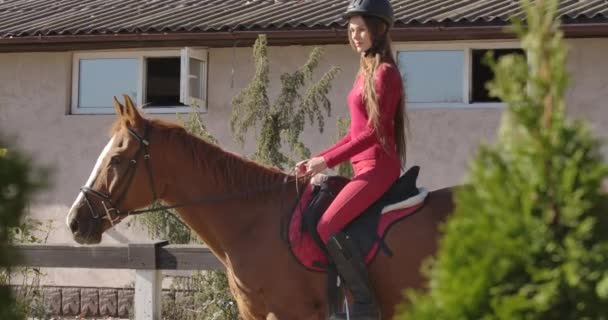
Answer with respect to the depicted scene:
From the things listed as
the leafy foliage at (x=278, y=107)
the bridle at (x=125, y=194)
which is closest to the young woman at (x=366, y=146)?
the bridle at (x=125, y=194)

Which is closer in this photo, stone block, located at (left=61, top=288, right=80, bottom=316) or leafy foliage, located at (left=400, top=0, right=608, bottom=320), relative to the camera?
leafy foliage, located at (left=400, top=0, right=608, bottom=320)

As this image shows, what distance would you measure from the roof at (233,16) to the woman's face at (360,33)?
5.54 m

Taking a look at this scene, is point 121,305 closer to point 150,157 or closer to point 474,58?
point 474,58

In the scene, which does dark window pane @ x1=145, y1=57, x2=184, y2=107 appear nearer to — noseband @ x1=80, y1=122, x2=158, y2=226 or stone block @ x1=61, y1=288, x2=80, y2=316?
stone block @ x1=61, y1=288, x2=80, y2=316

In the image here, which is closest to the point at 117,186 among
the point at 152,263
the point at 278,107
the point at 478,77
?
the point at 152,263

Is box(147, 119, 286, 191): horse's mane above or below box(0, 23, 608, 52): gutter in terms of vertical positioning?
below

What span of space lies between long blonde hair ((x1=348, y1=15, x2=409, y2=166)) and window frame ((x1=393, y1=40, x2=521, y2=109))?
6.10 metres

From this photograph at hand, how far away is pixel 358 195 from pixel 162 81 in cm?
799

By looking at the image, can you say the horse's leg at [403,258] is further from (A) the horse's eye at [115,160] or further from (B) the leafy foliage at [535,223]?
(B) the leafy foliage at [535,223]

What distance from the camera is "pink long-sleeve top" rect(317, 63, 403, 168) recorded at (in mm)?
6680

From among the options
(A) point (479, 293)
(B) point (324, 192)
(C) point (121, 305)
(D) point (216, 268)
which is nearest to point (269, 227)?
(B) point (324, 192)

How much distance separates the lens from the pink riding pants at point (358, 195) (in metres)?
6.62

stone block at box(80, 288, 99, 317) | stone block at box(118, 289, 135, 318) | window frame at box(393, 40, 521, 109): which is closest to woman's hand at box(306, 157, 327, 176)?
window frame at box(393, 40, 521, 109)

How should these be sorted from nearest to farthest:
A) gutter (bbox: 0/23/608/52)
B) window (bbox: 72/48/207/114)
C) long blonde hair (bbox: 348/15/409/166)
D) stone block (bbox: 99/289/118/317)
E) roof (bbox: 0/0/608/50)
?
long blonde hair (bbox: 348/15/409/166) → gutter (bbox: 0/23/608/52) → roof (bbox: 0/0/608/50) → stone block (bbox: 99/289/118/317) → window (bbox: 72/48/207/114)
